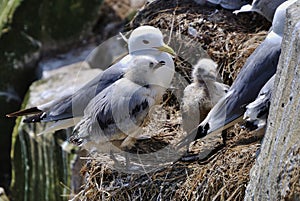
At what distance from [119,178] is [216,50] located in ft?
4.55

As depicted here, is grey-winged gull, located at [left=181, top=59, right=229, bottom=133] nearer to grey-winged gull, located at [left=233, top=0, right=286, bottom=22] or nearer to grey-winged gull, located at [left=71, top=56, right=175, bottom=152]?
grey-winged gull, located at [left=71, top=56, right=175, bottom=152]

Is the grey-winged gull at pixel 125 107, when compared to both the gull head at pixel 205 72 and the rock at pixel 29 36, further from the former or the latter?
the rock at pixel 29 36

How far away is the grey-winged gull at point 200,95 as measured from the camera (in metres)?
4.83

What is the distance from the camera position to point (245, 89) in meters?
4.50

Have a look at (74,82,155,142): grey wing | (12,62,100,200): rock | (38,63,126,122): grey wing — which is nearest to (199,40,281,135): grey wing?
(74,82,155,142): grey wing

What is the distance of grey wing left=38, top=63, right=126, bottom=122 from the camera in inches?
200

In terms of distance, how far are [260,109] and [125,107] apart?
0.87 meters

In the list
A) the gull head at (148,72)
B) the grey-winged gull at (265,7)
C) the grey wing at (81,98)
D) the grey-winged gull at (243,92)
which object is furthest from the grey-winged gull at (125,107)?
the grey-winged gull at (265,7)

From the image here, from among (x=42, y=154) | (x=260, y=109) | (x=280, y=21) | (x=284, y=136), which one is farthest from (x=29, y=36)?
(x=284, y=136)

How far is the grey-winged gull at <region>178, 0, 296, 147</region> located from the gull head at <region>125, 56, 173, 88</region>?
0.43 metres

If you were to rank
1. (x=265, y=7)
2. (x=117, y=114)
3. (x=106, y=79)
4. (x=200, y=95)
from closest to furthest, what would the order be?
(x=117, y=114)
(x=200, y=95)
(x=106, y=79)
(x=265, y=7)

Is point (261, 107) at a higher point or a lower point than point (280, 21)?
lower

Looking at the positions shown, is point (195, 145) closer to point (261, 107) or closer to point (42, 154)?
point (261, 107)

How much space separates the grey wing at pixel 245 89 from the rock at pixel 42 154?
3.26 meters
